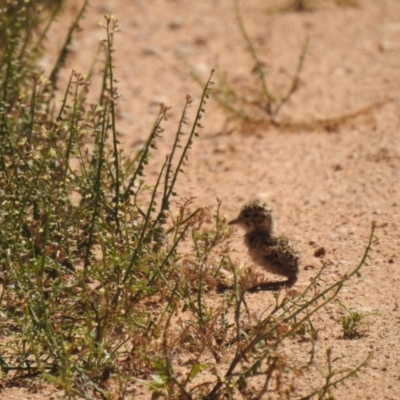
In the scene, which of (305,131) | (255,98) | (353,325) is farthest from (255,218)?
(255,98)

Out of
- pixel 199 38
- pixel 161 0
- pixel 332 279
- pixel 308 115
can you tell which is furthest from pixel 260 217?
pixel 161 0

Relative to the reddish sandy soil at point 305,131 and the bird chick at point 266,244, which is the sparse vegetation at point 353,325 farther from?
the bird chick at point 266,244

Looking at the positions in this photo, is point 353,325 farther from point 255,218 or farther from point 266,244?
point 255,218

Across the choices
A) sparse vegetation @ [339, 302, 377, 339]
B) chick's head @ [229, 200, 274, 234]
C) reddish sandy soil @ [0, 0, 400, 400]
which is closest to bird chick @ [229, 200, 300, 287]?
chick's head @ [229, 200, 274, 234]

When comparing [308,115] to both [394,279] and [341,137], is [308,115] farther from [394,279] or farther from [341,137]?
[394,279]

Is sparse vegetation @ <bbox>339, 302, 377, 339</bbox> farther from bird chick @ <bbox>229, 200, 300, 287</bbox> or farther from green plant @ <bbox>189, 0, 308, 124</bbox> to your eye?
green plant @ <bbox>189, 0, 308, 124</bbox>

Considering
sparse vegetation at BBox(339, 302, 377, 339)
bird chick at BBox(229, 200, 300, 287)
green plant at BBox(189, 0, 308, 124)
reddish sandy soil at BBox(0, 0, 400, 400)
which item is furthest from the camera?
green plant at BBox(189, 0, 308, 124)
